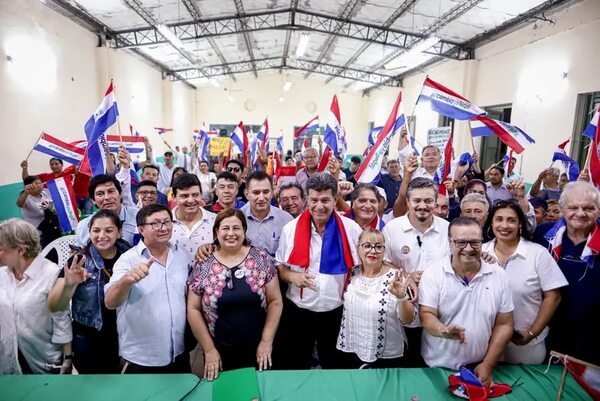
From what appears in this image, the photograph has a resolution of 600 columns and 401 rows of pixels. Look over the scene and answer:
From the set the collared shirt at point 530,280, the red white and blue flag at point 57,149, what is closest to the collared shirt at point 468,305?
the collared shirt at point 530,280

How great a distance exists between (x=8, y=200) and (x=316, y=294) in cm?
621

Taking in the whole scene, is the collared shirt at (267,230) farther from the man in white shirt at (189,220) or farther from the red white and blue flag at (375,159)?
the red white and blue flag at (375,159)

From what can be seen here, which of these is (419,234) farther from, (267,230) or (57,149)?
(57,149)

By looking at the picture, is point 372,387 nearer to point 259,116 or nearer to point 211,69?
point 211,69

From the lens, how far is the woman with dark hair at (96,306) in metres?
2.01

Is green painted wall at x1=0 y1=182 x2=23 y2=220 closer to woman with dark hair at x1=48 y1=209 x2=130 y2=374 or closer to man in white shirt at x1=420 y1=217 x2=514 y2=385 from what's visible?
woman with dark hair at x1=48 y1=209 x2=130 y2=374

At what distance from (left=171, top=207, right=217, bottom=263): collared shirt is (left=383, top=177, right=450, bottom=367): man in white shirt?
1341mm

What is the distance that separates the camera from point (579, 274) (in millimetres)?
2035

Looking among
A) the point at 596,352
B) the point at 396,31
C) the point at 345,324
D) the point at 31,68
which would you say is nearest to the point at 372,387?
the point at 345,324

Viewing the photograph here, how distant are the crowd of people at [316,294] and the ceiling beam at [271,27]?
840 centimetres

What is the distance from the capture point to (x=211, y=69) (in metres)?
15.1

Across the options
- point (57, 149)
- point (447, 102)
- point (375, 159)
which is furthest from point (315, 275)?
point (57, 149)

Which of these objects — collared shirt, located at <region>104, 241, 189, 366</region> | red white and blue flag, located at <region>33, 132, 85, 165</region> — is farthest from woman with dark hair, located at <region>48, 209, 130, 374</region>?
red white and blue flag, located at <region>33, 132, 85, 165</region>

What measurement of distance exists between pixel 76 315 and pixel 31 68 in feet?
21.2
